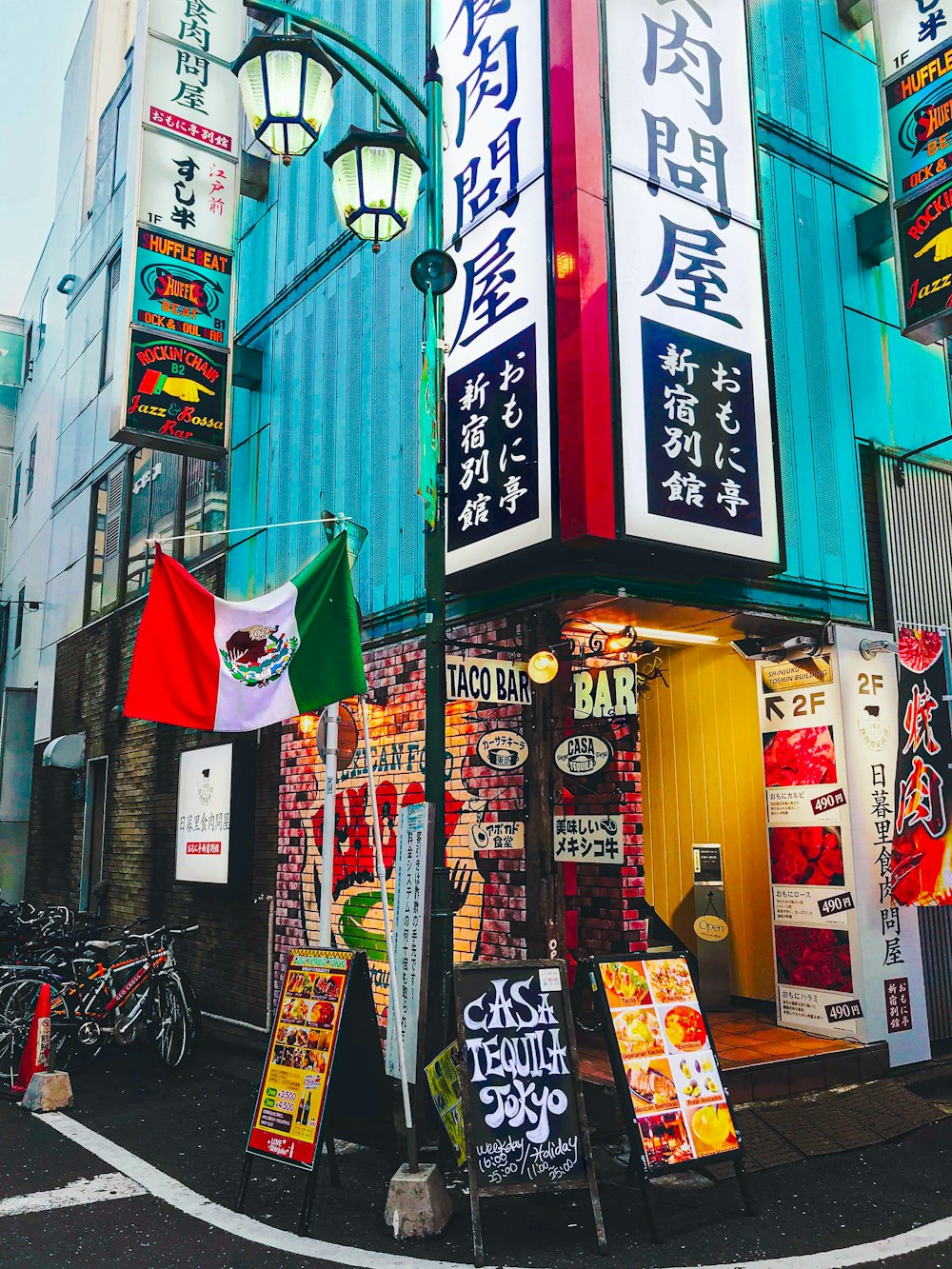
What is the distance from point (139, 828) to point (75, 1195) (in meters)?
9.46

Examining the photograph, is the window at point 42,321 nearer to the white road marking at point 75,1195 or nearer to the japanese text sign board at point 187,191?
the japanese text sign board at point 187,191

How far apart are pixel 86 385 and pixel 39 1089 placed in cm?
1467

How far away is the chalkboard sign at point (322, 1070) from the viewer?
18.4 ft

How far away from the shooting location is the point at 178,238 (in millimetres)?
11766

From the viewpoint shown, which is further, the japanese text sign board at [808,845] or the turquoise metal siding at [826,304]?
the turquoise metal siding at [826,304]

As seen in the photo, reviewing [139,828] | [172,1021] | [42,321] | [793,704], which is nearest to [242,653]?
[793,704]

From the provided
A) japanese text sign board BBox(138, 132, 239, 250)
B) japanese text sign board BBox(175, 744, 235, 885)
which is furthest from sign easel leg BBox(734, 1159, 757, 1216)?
japanese text sign board BBox(138, 132, 239, 250)

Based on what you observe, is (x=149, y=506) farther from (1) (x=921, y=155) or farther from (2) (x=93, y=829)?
(1) (x=921, y=155)

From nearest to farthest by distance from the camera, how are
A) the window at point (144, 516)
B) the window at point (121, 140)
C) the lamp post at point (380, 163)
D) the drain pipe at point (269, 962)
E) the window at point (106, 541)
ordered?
the lamp post at point (380, 163), the drain pipe at point (269, 962), the window at point (144, 516), the window at point (106, 541), the window at point (121, 140)

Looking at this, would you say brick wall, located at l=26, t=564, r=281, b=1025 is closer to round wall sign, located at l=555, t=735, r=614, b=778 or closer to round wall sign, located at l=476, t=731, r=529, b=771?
round wall sign, located at l=476, t=731, r=529, b=771

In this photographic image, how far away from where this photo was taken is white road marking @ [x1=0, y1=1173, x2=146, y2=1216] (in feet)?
19.1

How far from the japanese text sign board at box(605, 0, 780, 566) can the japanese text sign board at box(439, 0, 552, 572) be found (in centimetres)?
62

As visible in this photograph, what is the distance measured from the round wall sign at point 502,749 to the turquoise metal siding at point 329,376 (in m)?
1.92

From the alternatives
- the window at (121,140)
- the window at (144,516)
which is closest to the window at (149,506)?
the window at (144,516)
